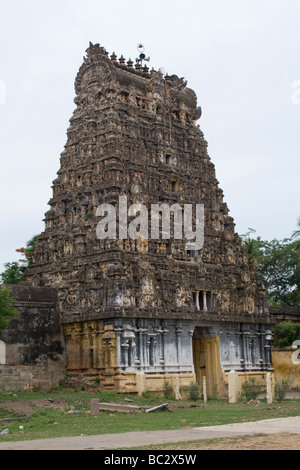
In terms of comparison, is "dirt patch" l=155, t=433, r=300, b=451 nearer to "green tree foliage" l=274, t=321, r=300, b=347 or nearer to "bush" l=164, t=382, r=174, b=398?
"bush" l=164, t=382, r=174, b=398

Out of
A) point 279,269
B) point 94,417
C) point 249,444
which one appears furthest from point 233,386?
point 279,269

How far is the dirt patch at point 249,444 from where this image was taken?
13.7m

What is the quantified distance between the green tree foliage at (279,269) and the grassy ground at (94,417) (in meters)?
24.3

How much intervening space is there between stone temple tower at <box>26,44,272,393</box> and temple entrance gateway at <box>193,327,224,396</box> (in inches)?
2.3

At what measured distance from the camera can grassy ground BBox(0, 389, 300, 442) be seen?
18.5m

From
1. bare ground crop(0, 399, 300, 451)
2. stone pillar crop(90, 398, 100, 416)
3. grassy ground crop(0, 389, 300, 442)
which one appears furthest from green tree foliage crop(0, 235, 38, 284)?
bare ground crop(0, 399, 300, 451)

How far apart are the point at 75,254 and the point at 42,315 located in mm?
3647

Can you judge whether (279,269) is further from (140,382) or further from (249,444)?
(249,444)

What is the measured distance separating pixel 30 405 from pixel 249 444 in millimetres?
13142

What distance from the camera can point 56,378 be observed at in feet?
108

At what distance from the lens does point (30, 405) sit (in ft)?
83.6
